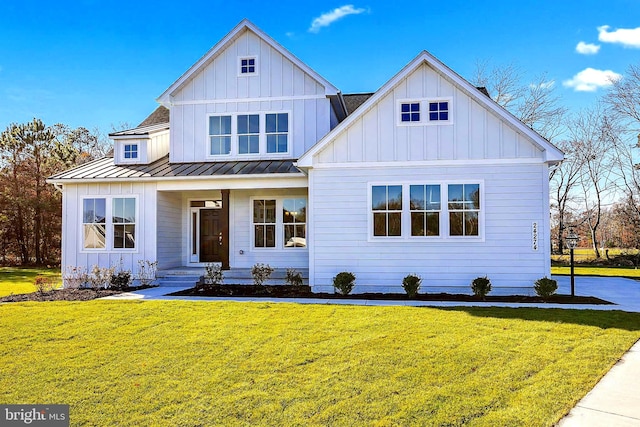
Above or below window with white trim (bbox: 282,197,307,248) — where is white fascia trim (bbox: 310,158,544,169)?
above

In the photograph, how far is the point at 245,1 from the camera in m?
16.2

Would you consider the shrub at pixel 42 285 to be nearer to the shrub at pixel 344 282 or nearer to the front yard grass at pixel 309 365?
the front yard grass at pixel 309 365

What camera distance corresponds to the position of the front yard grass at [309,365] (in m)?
4.06

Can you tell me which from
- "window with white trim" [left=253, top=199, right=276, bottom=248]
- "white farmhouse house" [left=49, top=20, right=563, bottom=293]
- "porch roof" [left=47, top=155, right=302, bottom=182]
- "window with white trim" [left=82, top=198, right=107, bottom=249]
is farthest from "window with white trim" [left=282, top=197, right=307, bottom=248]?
"window with white trim" [left=82, top=198, right=107, bottom=249]

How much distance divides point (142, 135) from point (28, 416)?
1255 centimetres

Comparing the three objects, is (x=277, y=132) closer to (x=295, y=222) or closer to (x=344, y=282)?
(x=295, y=222)

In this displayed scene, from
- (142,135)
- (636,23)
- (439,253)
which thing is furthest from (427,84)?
(636,23)

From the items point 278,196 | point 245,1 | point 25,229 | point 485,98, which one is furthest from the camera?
point 25,229

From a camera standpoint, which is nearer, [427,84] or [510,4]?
[427,84]

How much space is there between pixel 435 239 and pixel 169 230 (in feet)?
29.0

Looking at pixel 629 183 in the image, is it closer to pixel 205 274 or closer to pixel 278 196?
pixel 278 196

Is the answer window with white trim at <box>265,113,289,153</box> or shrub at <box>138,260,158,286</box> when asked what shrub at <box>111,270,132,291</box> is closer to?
shrub at <box>138,260,158,286</box>

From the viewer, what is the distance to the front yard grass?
4059 millimetres

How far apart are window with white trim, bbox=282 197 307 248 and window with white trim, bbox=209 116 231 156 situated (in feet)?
9.66
